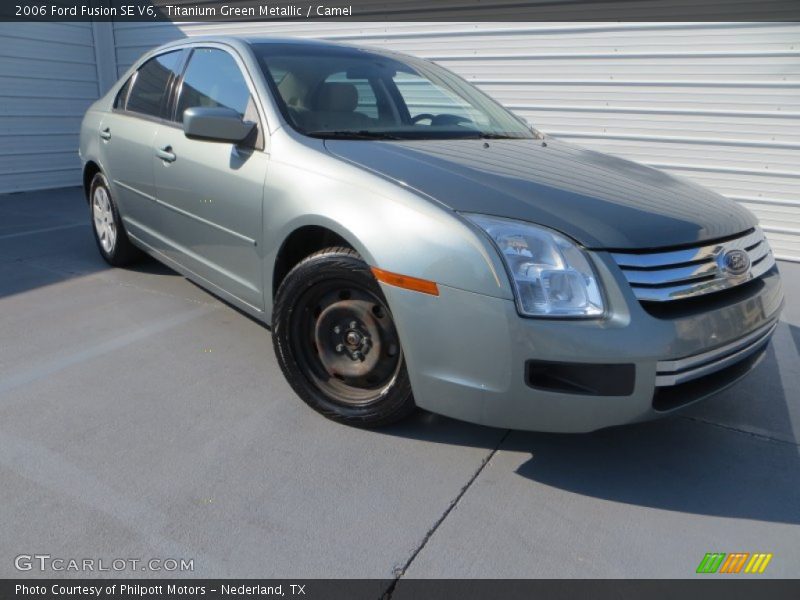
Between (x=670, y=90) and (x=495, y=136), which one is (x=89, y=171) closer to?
(x=495, y=136)

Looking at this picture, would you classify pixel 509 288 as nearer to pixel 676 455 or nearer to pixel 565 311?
pixel 565 311

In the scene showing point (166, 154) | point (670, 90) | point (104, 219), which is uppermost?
point (670, 90)

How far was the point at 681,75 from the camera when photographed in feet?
A: 19.3

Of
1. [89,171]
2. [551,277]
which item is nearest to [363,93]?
[551,277]

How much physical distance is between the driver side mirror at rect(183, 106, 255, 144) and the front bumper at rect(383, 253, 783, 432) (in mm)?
1119

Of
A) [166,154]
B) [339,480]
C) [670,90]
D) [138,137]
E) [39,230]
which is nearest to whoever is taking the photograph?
[339,480]

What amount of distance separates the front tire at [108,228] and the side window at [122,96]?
1.63ft

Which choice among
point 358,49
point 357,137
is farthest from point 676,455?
point 358,49

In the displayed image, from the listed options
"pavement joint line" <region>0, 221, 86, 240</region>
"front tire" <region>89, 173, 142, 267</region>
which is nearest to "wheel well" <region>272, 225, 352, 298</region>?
"front tire" <region>89, 173, 142, 267</region>

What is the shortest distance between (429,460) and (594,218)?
1086mm

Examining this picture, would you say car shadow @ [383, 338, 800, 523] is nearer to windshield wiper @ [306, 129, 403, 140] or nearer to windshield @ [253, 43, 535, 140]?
windshield wiper @ [306, 129, 403, 140]

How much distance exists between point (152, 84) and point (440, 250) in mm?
2793

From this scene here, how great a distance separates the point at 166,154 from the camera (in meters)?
3.63

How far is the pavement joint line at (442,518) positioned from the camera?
6.44ft
